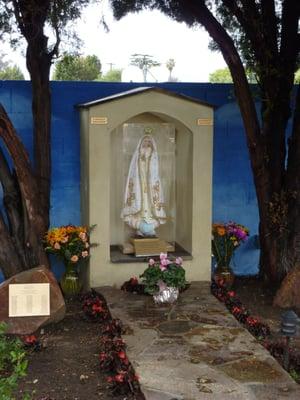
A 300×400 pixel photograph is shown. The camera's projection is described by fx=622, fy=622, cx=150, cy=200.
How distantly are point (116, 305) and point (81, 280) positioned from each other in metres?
1.20

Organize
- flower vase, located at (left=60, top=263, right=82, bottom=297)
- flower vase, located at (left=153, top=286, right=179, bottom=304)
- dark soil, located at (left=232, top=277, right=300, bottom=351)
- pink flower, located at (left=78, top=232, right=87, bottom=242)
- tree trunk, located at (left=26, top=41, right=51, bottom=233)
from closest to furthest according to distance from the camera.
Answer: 1. dark soil, located at (left=232, top=277, right=300, bottom=351)
2. flower vase, located at (left=153, top=286, right=179, bottom=304)
3. tree trunk, located at (left=26, top=41, right=51, bottom=233)
4. pink flower, located at (left=78, top=232, right=87, bottom=242)
5. flower vase, located at (left=60, top=263, right=82, bottom=297)

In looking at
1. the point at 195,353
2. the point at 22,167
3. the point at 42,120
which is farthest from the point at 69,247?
the point at 195,353

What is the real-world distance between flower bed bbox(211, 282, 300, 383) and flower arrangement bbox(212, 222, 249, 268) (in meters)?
0.55

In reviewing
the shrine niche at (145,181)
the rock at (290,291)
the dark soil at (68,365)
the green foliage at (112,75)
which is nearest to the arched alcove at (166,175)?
the shrine niche at (145,181)

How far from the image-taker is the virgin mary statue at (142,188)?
26.0 feet

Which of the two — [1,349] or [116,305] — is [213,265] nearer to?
[116,305]

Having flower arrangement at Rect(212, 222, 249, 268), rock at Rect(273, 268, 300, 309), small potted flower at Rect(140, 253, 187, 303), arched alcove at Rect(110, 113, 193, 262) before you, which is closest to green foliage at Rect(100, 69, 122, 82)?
arched alcove at Rect(110, 113, 193, 262)

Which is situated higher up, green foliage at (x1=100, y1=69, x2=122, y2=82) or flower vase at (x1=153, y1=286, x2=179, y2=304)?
green foliage at (x1=100, y1=69, x2=122, y2=82)

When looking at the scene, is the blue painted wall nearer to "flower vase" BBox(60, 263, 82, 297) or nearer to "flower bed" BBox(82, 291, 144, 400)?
"flower vase" BBox(60, 263, 82, 297)

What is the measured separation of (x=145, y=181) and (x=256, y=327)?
100 inches

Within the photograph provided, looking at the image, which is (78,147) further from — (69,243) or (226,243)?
(226,243)

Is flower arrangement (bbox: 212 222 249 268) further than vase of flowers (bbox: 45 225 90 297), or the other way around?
flower arrangement (bbox: 212 222 249 268)

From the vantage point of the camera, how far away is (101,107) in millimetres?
7281

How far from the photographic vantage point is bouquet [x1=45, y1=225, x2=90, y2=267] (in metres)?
7.26
